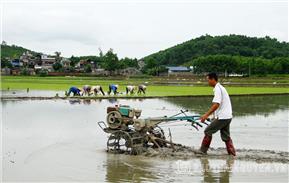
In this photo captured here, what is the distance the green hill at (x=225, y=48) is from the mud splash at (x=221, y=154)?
125479 mm

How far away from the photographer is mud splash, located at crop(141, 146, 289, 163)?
10.2m

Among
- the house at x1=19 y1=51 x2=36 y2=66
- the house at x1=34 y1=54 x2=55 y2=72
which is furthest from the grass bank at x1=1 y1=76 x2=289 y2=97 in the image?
the house at x1=19 y1=51 x2=36 y2=66

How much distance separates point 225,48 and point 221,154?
140m

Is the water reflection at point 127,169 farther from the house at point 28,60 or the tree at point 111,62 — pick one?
the house at point 28,60

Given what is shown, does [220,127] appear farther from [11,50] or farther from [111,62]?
[11,50]

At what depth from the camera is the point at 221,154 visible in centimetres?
1067

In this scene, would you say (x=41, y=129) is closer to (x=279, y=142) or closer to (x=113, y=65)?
(x=279, y=142)

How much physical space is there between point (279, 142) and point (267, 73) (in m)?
95.8

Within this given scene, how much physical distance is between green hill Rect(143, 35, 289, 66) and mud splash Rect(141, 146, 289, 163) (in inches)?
4940

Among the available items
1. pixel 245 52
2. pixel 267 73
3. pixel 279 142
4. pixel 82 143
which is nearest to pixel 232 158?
pixel 279 142

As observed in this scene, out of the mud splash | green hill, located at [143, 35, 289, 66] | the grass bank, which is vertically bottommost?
the mud splash

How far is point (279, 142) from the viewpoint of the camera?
13.4 meters

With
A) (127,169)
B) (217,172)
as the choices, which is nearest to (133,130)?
(127,169)

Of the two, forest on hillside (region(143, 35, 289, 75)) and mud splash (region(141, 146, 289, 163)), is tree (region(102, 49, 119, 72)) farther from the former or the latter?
mud splash (region(141, 146, 289, 163))
